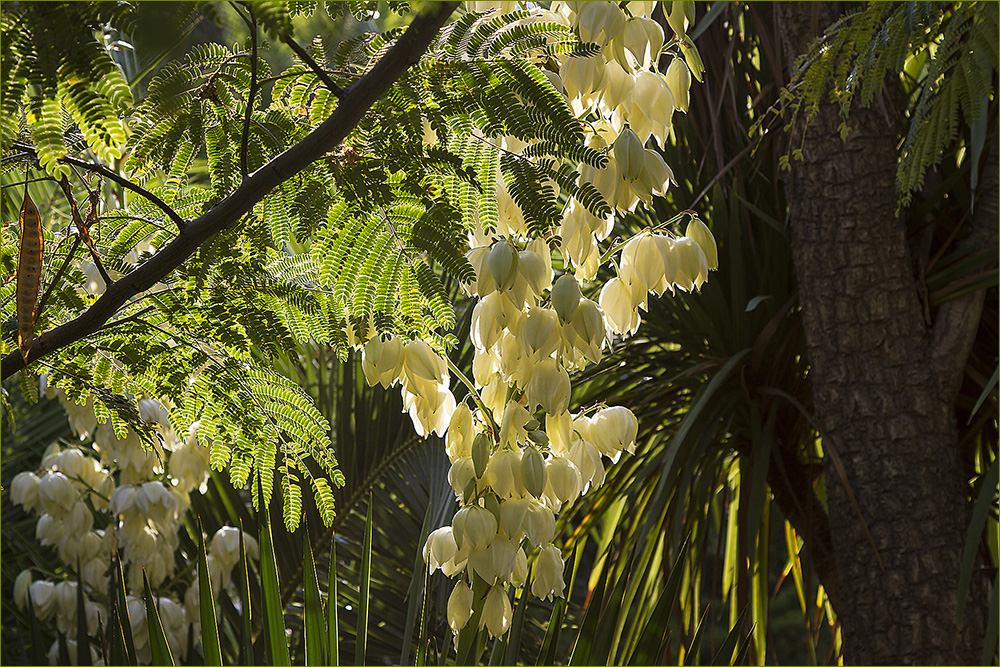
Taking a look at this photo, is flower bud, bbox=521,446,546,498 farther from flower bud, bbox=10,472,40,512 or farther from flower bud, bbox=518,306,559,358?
flower bud, bbox=10,472,40,512

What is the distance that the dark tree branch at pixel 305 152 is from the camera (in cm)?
55

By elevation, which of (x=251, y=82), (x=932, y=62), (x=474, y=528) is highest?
(x=932, y=62)

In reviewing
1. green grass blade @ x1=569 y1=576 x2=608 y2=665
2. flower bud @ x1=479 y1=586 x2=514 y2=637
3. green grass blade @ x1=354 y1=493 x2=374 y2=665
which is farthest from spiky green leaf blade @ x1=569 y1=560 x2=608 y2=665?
green grass blade @ x1=354 y1=493 x2=374 y2=665

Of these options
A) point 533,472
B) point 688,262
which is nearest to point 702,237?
point 688,262

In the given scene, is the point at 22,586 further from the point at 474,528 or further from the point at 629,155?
the point at 629,155

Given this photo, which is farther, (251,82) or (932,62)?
(932,62)

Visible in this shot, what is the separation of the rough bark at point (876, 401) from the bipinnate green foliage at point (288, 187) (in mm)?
811

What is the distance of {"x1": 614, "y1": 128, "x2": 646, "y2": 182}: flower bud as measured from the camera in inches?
25.9

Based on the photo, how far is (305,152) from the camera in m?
0.56

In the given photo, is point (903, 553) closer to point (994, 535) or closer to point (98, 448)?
point (994, 535)

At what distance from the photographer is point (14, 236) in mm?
867

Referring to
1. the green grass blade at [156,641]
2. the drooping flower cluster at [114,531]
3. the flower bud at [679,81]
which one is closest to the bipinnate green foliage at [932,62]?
the flower bud at [679,81]

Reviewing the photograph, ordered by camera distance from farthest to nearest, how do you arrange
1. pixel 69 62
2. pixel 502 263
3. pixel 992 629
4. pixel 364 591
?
1. pixel 992 629
2. pixel 364 591
3. pixel 502 263
4. pixel 69 62

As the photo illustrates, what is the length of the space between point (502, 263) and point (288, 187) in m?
0.22
